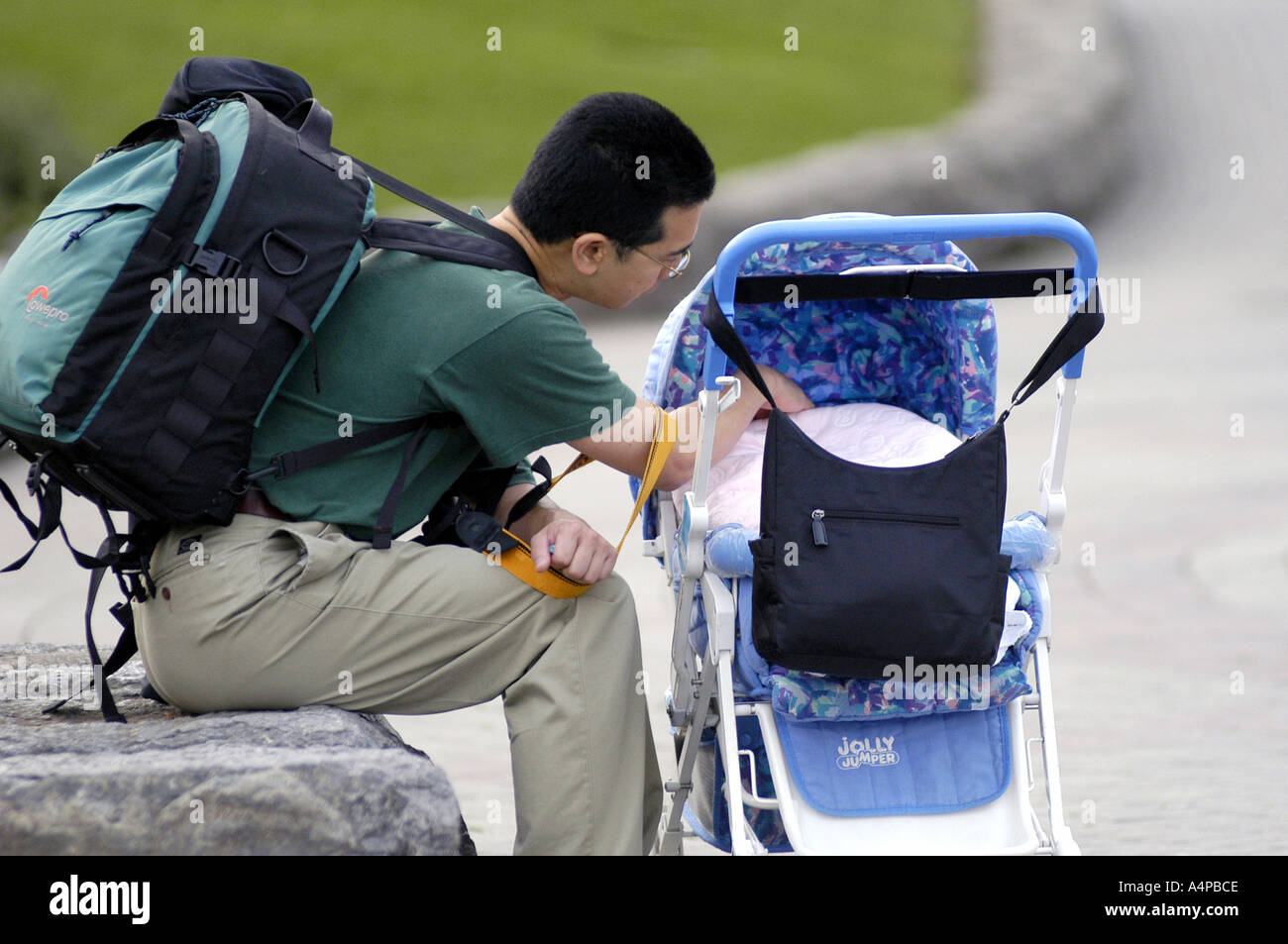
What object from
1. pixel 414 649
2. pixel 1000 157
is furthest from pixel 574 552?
pixel 1000 157

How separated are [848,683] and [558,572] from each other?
1.75ft

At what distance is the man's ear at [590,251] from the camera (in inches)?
90.6

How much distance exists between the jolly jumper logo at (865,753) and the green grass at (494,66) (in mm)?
11531

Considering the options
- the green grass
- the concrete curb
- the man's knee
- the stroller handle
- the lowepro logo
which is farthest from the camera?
the green grass

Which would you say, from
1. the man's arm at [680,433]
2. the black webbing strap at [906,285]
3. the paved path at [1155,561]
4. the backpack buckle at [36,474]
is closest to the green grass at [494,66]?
the paved path at [1155,561]

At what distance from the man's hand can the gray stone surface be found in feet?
1.19

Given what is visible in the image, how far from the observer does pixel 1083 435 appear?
25.0ft

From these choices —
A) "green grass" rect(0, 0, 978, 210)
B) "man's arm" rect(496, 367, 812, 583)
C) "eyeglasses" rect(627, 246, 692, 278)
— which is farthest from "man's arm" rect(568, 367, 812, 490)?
"green grass" rect(0, 0, 978, 210)

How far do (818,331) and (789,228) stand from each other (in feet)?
2.71

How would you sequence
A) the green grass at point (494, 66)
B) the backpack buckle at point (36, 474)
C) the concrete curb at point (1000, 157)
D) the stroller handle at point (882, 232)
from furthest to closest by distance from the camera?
the green grass at point (494, 66)
the concrete curb at point (1000, 157)
the stroller handle at point (882, 232)
the backpack buckle at point (36, 474)

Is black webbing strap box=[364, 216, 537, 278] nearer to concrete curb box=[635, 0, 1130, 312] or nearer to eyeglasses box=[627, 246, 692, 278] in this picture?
eyeglasses box=[627, 246, 692, 278]

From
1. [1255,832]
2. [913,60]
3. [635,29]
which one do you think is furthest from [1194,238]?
[1255,832]

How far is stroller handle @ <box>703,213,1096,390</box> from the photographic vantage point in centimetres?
221

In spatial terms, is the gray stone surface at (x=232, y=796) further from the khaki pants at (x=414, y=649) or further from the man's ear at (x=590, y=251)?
the man's ear at (x=590, y=251)
